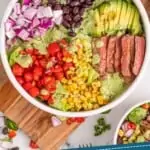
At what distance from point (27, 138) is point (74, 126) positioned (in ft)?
0.38

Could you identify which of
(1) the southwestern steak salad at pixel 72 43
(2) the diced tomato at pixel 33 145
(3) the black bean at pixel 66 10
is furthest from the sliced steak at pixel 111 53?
(2) the diced tomato at pixel 33 145

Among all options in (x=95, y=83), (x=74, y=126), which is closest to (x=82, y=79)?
(x=95, y=83)

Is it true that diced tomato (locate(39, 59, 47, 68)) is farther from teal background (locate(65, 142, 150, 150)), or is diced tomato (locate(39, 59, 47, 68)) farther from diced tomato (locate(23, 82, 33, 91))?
teal background (locate(65, 142, 150, 150))

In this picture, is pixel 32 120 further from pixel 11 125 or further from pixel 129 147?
pixel 129 147

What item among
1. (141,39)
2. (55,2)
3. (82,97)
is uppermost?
(55,2)

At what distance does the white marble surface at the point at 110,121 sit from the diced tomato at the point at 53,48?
0.21 m

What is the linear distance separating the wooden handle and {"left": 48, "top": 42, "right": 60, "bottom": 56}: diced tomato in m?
0.14

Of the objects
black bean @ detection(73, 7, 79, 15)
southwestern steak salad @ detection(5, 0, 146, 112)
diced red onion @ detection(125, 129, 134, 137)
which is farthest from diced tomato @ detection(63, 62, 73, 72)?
diced red onion @ detection(125, 129, 134, 137)

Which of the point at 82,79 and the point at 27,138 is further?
the point at 27,138

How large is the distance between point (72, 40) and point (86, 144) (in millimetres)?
259

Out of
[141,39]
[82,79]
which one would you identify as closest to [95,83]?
[82,79]

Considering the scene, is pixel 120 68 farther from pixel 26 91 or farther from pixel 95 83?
pixel 26 91

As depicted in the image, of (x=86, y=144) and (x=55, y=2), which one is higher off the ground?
(x=55, y=2)

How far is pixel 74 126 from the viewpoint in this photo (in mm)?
1202
